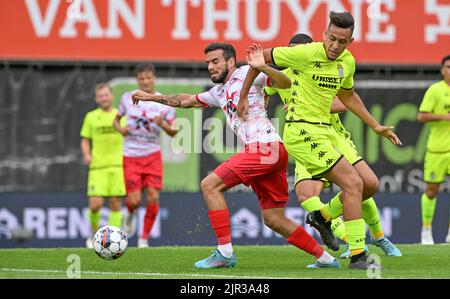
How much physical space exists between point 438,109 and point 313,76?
638cm

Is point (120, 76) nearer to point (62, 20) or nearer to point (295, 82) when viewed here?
point (62, 20)

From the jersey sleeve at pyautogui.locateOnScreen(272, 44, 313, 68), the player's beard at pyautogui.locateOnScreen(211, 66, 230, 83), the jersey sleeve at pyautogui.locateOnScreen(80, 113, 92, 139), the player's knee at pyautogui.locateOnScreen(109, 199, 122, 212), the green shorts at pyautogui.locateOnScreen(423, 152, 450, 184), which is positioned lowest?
the player's knee at pyautogui.locateOnScreen(109, 199, 122, 212)

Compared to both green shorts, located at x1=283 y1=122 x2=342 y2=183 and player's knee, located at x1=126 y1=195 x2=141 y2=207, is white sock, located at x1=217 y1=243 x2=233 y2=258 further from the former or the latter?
player's knee, located at x1=126 y1=195 x2=141 y2=207

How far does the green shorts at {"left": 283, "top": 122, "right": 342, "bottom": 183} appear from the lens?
10562 millimetres

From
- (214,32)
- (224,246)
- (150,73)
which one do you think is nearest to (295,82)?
(224,246)

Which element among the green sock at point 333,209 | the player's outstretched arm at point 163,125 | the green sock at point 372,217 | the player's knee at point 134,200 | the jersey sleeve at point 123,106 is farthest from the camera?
the jersey sleeve at point 123,106

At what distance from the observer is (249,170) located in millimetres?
10867

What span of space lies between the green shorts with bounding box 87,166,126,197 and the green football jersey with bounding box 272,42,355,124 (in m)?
6.89

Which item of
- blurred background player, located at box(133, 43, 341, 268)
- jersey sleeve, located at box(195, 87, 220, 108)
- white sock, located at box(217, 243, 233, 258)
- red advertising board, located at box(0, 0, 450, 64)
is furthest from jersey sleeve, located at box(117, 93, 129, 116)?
white sock, located at box(217, 243, 233, 258)

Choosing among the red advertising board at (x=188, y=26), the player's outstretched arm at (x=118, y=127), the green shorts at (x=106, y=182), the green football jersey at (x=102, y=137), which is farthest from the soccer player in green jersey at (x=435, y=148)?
the green football jersey at (x=102, y=137)

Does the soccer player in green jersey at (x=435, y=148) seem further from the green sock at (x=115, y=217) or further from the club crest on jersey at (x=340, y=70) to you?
the club crest on jersey at (x=340, y=70)

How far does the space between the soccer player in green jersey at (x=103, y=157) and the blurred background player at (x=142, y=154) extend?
773mm

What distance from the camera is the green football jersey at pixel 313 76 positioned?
10.7 meters
